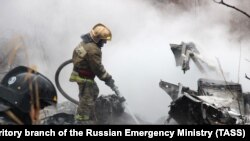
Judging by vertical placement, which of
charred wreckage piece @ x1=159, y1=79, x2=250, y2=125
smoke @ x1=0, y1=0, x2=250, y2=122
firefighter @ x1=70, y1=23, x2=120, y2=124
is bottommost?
charred wreckage piece @ x1=159, y1=79, x2=250, y2=125

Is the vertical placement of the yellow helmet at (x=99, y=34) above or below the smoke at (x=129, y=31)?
below

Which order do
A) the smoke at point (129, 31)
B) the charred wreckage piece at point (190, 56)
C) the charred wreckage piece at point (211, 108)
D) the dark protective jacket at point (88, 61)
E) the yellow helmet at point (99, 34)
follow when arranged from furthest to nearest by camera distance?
1. the smoke at point (129, 31)
2. the charred wreckage piece at point (190, 56)
3. the yellow helmet at point (99, 34)
4. the dark protective jacket at point (88, 61)
5. the charred wreckage piece at point (211, 108)

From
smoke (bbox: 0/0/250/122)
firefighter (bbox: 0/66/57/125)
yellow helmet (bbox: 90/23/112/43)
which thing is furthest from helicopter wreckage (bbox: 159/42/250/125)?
smoke (bbox: 0/0/250/122)

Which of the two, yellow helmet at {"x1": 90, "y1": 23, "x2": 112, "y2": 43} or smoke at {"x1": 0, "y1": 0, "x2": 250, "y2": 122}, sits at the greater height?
smoke at {"x1": 0, "y1": 0, "x2": 250, "y2": 122}

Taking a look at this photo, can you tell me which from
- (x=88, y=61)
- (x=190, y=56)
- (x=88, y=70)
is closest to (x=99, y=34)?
(x=88, y=61)

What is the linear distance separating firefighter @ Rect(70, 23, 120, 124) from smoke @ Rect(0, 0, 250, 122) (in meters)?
3.23

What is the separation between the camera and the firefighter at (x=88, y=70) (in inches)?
274

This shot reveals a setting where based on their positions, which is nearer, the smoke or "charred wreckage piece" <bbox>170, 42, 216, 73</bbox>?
"charred wreckage piece" <bbox>170, 42, 216, 73</bbox>

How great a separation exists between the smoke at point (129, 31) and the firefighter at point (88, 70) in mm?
3226

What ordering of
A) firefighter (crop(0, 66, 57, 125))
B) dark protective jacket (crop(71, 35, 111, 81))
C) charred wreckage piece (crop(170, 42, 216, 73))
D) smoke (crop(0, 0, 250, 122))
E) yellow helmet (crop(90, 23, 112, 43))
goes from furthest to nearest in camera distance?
1. smoke (crop(0, 0, 250, 122))
2. charred wreckage piece (crop(170, 42, 216, 73))
3. yellow helmet (crop(90, 23, 112, 43))
4. dark protective jacket (crop(71, 35, 111, 81))
5. firefighter (crop(0, 66, 57, 125))

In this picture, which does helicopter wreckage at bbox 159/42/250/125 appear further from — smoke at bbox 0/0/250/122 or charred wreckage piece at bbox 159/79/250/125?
smoke at bbox 0/0/250/122

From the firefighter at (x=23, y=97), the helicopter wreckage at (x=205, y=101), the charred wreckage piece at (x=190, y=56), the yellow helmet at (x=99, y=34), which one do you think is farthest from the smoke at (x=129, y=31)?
the firefighter at (x=23, y=97)

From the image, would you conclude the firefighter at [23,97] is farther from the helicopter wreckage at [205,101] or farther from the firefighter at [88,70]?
the helicopter wreckage at [205,101]

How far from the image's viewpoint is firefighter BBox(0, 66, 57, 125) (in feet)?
19.7
